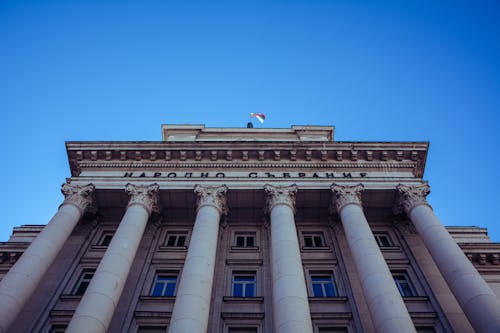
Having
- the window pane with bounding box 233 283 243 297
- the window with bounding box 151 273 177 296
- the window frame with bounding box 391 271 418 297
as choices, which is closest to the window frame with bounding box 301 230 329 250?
the window frame with bounding box 391 271 418 297

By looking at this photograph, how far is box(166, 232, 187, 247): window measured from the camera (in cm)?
2694

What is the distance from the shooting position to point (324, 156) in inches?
1145

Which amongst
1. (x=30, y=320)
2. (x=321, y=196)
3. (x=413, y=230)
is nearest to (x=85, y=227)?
(x=30, y=320)

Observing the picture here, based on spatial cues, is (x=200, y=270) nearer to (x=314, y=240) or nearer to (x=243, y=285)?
(x=243, y=285)

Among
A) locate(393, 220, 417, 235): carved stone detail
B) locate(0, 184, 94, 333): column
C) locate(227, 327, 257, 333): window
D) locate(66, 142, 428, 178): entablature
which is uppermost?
locate(66, 142, 428, 178): entablature

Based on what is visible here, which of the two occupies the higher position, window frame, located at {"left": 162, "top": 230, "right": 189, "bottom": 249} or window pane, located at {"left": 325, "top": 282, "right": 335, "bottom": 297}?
window frame, located at {"left": 162, "top": 230, "right": 189, "bottom": 249}

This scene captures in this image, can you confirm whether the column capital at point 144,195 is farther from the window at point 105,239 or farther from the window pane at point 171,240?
the window at point 105,239

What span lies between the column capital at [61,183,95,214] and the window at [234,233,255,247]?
416 inches

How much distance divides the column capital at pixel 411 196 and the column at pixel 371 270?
2.88m

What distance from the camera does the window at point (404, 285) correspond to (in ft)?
75.2

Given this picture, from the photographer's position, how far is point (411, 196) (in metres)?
25.9

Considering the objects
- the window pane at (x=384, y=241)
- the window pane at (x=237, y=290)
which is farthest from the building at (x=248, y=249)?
the window pane at (x=384, y=241)

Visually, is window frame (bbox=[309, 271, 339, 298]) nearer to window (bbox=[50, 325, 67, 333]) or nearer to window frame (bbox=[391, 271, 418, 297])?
window frame (bbox=[391, 271, 418, 297])

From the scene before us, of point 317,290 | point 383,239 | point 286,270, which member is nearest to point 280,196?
point 317,290
